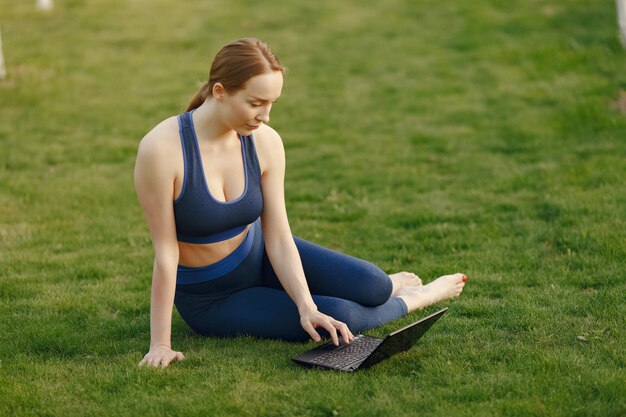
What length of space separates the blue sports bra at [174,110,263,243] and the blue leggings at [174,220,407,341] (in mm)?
203

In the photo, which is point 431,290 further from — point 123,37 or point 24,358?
point 123,37

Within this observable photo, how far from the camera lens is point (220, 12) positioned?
55.3 feet

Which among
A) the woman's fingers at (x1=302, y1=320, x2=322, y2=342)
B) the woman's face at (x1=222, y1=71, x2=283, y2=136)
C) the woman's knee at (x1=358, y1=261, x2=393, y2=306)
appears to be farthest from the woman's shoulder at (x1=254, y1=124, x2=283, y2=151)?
the woman's fingers at (x1=302, y1=320, x2=322, y2=342)

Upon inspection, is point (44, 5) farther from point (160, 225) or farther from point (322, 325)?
point (322, 325)

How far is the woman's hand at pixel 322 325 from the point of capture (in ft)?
15.1

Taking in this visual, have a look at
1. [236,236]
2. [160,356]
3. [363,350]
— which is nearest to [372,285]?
[363,350]

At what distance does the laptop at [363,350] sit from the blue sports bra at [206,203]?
79cm

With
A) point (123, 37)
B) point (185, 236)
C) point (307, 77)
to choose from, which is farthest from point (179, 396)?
point (123, 37)

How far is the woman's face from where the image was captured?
444 centimetres

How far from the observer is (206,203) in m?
4.70

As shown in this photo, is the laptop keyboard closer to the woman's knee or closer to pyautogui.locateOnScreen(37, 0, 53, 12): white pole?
the woman's knee

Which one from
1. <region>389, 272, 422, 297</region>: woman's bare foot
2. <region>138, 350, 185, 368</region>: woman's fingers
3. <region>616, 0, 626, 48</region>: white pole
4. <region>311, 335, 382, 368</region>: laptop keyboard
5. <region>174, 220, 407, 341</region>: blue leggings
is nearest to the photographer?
<region>311, 335, 382, 368</region>: laptop keyboard

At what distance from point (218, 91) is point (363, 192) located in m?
4.20

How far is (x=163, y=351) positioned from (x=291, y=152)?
579 cm
